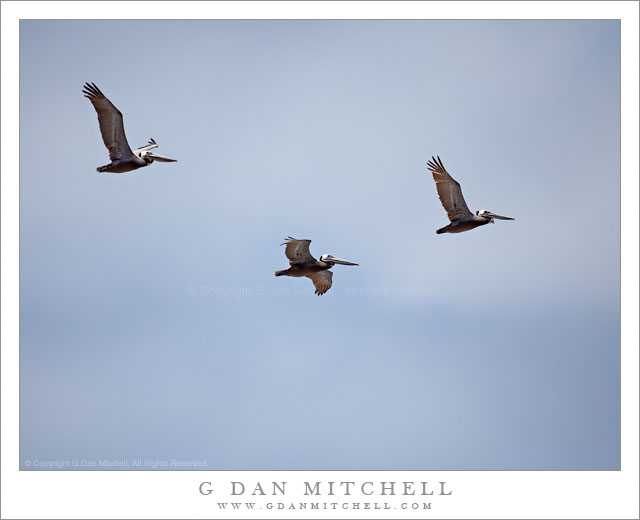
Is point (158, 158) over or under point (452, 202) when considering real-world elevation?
over

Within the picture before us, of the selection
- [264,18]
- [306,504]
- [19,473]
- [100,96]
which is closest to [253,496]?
[306,504]

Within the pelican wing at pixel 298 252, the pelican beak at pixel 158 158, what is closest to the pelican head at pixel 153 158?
the pelican beak at pixel 158 158

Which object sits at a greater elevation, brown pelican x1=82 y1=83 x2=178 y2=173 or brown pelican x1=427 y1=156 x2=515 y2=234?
brown pelican x1=82 y1=83 x2=178 y2=173

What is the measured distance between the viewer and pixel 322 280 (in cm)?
2194

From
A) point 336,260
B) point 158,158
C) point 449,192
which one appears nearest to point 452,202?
point 449,192

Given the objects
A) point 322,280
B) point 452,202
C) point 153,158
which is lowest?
point 322,280

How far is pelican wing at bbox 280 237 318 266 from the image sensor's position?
64.6 ft

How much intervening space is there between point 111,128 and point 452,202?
7603 mm

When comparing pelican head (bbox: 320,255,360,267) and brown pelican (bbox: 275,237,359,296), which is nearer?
brown pelican (bbox: 275,237,359,296)

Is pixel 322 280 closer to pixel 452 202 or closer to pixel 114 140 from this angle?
pixel 452 202

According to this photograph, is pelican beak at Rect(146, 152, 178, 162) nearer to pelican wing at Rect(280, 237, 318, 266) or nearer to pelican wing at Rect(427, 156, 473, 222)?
pelican wing at Rect(280, 237, 318, 266)

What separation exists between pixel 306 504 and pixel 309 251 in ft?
17.3

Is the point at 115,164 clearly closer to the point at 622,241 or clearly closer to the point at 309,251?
the point at 309,251

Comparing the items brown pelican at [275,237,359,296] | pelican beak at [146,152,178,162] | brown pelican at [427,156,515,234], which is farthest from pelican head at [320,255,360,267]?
pelican beak at [146,152,178,162]
